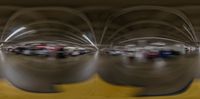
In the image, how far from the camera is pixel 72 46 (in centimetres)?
149

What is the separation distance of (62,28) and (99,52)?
0.65ft

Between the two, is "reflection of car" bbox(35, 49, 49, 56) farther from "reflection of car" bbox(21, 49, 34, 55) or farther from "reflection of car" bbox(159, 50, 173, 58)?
A: "reflection of car" bbox(159, 50, 173, 58)

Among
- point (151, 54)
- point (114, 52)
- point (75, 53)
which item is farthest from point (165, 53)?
point (75, 53)

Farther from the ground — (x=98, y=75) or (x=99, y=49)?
(x=99, y=49)

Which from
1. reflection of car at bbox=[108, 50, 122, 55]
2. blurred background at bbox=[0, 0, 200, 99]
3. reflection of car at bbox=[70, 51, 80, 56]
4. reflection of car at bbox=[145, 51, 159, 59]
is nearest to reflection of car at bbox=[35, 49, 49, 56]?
Answer: blurred background at bbox=[0, 0, 200, 99]

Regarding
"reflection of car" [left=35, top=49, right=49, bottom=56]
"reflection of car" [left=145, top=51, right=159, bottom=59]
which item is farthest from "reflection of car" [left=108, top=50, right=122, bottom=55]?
"reflection of car" [left=35, top=49, right=49, bottom=56]

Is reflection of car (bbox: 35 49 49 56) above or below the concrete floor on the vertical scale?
above

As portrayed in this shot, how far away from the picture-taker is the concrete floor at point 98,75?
4.67ft

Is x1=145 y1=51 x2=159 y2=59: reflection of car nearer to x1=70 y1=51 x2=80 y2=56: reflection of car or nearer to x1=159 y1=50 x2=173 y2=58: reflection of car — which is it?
x1=159 y1=50 x2=173 y2=58: reflection of car

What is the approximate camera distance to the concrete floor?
1.42 meters

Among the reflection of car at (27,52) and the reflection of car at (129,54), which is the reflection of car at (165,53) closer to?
the reflection of car at (129,54)

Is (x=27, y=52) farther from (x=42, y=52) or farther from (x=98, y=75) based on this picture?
(x=98, y=75)

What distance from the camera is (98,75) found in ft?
4.80

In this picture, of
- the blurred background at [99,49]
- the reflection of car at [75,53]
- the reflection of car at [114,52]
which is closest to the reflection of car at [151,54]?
the blurred background at [99,49]
